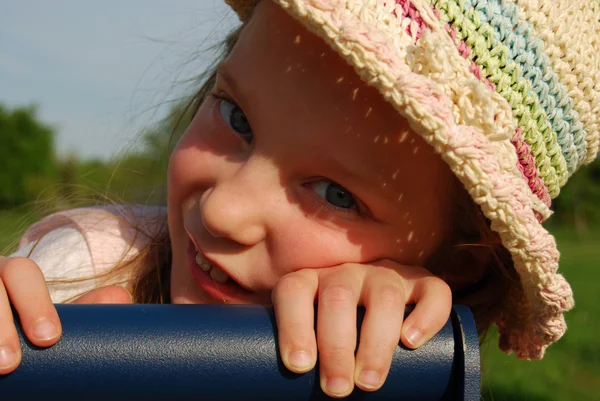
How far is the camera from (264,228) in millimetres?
Answer: 1260

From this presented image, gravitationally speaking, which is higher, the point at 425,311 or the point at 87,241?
the point at 425,311

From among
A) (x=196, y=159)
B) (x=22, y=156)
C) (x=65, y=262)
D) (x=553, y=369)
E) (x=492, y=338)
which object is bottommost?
(x=22, y=156)

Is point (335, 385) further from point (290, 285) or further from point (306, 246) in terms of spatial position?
point (306, 246)

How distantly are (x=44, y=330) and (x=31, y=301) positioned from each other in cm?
10

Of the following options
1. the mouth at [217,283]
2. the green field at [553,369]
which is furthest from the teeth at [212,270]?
the green field at [553,369]

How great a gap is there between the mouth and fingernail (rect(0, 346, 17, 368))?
57 cm

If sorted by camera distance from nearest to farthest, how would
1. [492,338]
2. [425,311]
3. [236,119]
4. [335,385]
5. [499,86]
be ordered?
[335,385] → [425,311] → [499,86] → [236,119] → [492,338]

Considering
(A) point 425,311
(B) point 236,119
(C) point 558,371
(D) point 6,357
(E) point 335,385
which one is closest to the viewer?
(D) point 6,357

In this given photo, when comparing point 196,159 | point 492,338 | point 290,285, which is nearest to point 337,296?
point 290,285

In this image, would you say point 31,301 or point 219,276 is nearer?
point 31,301

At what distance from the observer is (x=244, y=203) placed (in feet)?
3.99

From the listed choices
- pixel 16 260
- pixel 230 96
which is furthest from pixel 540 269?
pixel 16 260

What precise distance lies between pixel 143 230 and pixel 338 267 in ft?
2.63

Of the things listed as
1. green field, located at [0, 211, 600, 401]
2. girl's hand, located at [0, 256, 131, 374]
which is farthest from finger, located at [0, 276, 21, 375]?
green field, located at [0, 211, 600, 401]
